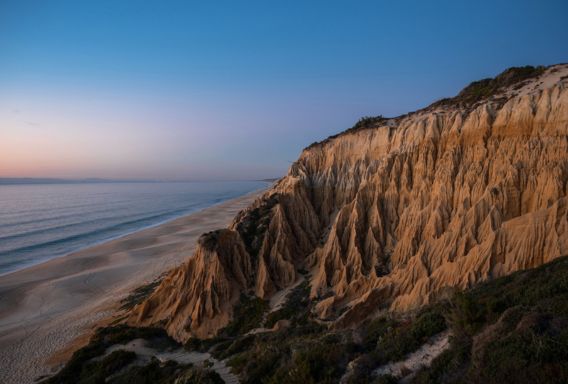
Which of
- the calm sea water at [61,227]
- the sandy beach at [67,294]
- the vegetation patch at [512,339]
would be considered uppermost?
the vegetation patch at [512,339]

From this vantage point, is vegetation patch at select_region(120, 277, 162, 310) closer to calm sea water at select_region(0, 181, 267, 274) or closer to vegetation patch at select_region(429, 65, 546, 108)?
calm sea water at select_region(0, 181, 267, 274)

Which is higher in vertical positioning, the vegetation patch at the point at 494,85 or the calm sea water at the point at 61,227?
the vegetation patch at the point at 494,85

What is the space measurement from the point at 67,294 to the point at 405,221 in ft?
98.2

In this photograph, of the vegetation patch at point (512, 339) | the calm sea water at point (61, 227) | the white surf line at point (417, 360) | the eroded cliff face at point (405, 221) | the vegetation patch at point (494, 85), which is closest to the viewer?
the vegetation patch at point (512, 339)

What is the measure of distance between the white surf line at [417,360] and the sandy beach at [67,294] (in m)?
18.3

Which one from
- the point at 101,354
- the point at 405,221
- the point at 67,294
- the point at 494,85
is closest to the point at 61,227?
the point at 67,294

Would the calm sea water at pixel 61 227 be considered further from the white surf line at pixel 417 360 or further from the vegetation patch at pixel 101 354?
the white surf line at pixel 417 360

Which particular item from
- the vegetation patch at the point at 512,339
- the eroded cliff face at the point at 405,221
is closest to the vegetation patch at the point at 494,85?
the eroded cliff face at the point at 405,221

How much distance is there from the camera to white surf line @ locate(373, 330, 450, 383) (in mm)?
7336

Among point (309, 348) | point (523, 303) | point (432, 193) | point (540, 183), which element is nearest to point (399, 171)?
point (432, 193)

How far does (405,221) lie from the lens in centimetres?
1872

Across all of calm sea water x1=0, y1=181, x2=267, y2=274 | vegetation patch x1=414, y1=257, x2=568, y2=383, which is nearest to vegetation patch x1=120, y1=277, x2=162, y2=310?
calm sea water x1=0, y1=181, x2=267, y2=274

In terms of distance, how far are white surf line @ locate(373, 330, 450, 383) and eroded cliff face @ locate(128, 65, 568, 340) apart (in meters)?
3.75

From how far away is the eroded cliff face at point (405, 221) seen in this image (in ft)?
45.0
